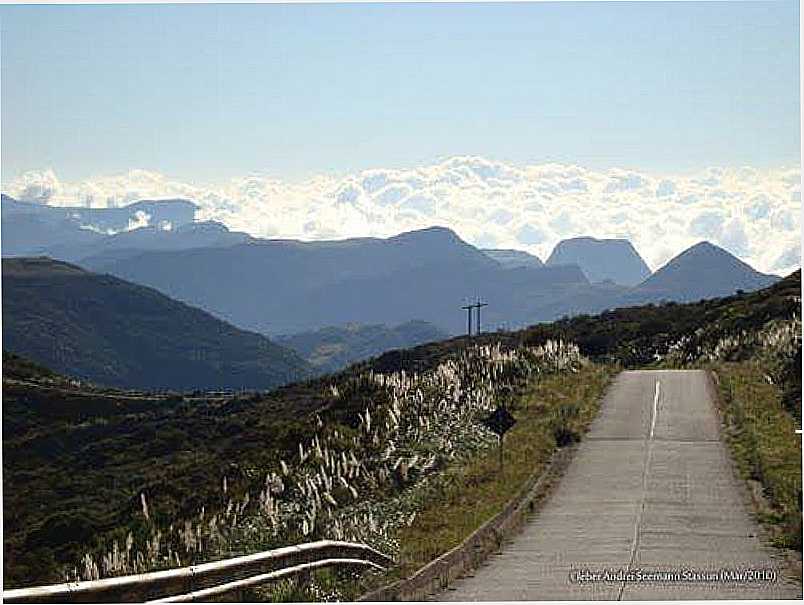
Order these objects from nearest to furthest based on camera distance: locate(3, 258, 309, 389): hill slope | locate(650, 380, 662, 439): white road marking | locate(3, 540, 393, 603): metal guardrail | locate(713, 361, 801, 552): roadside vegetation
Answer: locate(3, 540, 393, 603): metal guardrail → locate(713, 361, 801, 552): roadside vegetation → locate(650, 380, 662, 439): white road marking → locate(3, 258, 309, 389): hill slope

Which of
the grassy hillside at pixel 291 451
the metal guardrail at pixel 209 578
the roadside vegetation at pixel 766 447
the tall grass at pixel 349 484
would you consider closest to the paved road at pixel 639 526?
the roadside vegetation at pixel 766 447

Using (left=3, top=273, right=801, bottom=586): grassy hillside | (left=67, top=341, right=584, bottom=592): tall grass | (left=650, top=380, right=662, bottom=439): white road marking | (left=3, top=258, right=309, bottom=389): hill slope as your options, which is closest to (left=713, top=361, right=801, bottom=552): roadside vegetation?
(left=3, top=273, right=801, bottom=586): grassy hillside

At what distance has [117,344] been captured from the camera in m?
181

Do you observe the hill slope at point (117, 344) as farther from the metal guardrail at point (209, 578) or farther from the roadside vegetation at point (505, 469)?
the metal guardrail at point (209, 578)

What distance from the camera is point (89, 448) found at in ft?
197

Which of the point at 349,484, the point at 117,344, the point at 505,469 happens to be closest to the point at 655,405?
the point at 505,469

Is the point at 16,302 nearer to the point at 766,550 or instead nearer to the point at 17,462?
the point at 17,462

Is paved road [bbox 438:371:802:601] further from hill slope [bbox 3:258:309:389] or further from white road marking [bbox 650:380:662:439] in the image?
hill slope [bbox 3:258:309:389]

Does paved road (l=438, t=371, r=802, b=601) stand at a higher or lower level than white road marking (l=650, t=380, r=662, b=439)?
lower

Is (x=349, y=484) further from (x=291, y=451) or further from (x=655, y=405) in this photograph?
(x=655, y=405)

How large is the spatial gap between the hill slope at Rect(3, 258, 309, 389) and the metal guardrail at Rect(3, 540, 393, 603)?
146 meters

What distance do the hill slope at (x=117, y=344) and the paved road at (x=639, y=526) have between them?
13785cm

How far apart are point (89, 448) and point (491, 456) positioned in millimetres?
42092

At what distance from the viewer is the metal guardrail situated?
348 inches
